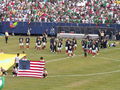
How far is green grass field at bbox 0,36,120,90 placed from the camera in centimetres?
3090

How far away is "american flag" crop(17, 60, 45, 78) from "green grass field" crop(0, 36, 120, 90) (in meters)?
0.68

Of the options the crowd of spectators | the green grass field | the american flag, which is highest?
the crowd of spectators

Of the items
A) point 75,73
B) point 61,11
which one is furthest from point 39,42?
point 61,11

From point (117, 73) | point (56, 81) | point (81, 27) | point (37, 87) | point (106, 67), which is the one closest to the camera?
point (37, 87)

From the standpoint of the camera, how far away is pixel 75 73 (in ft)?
123

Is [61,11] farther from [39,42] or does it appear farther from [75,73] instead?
[75,73]

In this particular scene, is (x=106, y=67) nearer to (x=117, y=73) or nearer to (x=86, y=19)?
(x=117, y=73)

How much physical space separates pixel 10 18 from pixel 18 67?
45181 mm

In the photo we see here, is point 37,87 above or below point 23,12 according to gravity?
below

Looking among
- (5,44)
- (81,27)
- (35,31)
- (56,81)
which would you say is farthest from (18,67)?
(35,31)

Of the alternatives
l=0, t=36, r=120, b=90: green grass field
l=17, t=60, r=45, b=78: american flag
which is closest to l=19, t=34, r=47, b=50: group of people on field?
l=0, t=36, r=120, b=90: green grass field

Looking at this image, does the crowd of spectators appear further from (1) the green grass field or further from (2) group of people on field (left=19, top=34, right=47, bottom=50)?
(1) the green grass field

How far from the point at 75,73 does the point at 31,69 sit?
190 inches

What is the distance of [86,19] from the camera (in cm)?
7331
